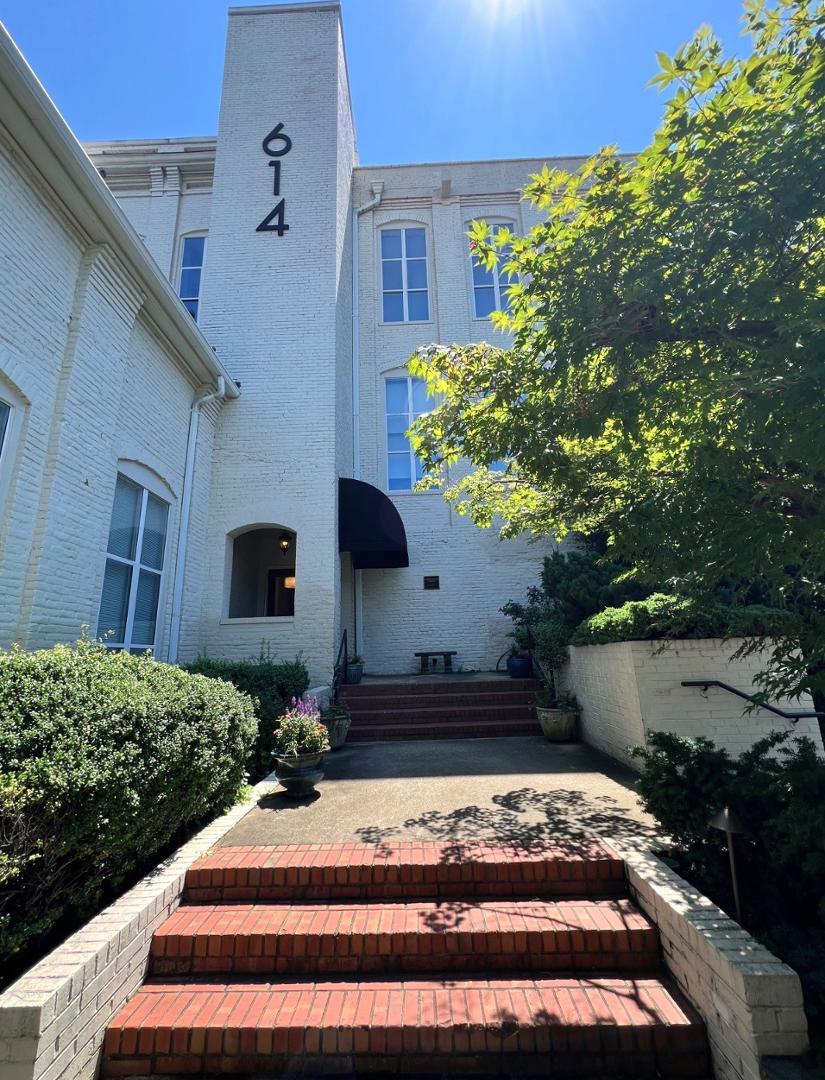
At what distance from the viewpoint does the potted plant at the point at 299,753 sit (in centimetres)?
484

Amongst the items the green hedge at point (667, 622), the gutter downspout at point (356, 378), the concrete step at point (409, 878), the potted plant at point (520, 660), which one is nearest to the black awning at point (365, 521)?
the gutter downspout at point (356, 378)

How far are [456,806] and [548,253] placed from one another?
14.7 ft

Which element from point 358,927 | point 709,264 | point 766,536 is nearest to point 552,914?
point 358,927

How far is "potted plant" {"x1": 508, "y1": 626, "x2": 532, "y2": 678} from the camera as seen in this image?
932 centimetres

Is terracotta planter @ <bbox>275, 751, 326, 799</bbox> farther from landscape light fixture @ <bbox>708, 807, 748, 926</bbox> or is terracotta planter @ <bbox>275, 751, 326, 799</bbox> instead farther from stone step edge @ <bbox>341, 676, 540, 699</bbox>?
stone step edge @ <bbox>341, 676, 540, 699</bbox>

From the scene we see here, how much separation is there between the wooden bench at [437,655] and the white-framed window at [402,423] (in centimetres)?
380

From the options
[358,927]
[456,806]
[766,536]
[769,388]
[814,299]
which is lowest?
[358,927]

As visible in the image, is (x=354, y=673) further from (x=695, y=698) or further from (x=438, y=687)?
(x=695, y=698)

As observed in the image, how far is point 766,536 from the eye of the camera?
2.69 metres

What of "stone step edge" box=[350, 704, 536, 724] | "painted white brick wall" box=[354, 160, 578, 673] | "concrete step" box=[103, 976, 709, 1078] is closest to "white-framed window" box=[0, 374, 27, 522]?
"concrete step" box=[103, 976, 709, 1078]

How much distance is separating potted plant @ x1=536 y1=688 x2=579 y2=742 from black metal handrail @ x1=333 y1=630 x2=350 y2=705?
11.3 feet

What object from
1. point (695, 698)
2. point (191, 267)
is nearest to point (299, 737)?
point (695, 698)

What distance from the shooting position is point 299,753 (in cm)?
495

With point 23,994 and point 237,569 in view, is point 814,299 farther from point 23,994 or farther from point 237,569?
point 237,569
